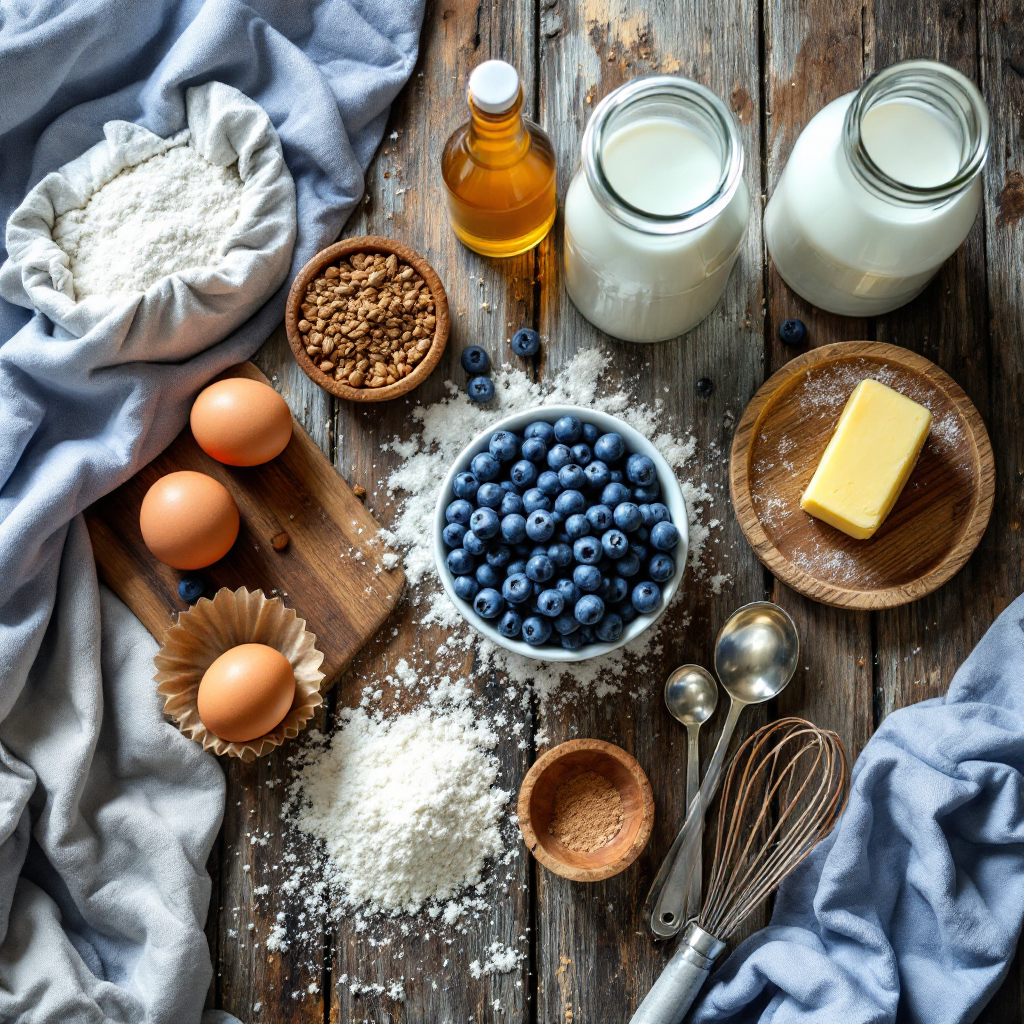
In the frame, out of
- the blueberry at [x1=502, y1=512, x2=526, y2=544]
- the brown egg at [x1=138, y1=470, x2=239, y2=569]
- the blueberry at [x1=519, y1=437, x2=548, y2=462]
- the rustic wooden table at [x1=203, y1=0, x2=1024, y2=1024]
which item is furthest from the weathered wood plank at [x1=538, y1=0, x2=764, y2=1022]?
the brown egg at [x1=138, y1=470, x2=239, y2=569]

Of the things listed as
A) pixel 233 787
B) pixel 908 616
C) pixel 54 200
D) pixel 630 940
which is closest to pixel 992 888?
pixel 908 616

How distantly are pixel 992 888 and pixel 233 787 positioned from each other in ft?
3.62

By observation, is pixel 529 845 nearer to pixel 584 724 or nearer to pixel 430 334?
pixel 584 724

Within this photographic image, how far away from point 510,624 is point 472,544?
0.12m

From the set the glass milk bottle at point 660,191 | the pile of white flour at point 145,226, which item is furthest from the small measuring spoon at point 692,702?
the pile of white flour at point 145,226

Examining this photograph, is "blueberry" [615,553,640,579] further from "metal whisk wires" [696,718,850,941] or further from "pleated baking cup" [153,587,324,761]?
"pleated baking cup" [153,587,324,761]

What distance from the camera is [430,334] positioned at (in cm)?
136

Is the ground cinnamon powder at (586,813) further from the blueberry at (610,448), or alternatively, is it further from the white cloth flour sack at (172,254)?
the white cloth flour sack at (172,254)

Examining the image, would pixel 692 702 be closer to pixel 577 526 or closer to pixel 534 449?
pixel 577 526

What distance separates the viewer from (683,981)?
49.8 inches

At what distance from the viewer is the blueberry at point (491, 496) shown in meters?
1.23

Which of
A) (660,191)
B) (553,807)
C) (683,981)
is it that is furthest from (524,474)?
(683,981)

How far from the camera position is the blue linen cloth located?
1.28m

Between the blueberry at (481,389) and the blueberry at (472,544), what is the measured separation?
24 cm
